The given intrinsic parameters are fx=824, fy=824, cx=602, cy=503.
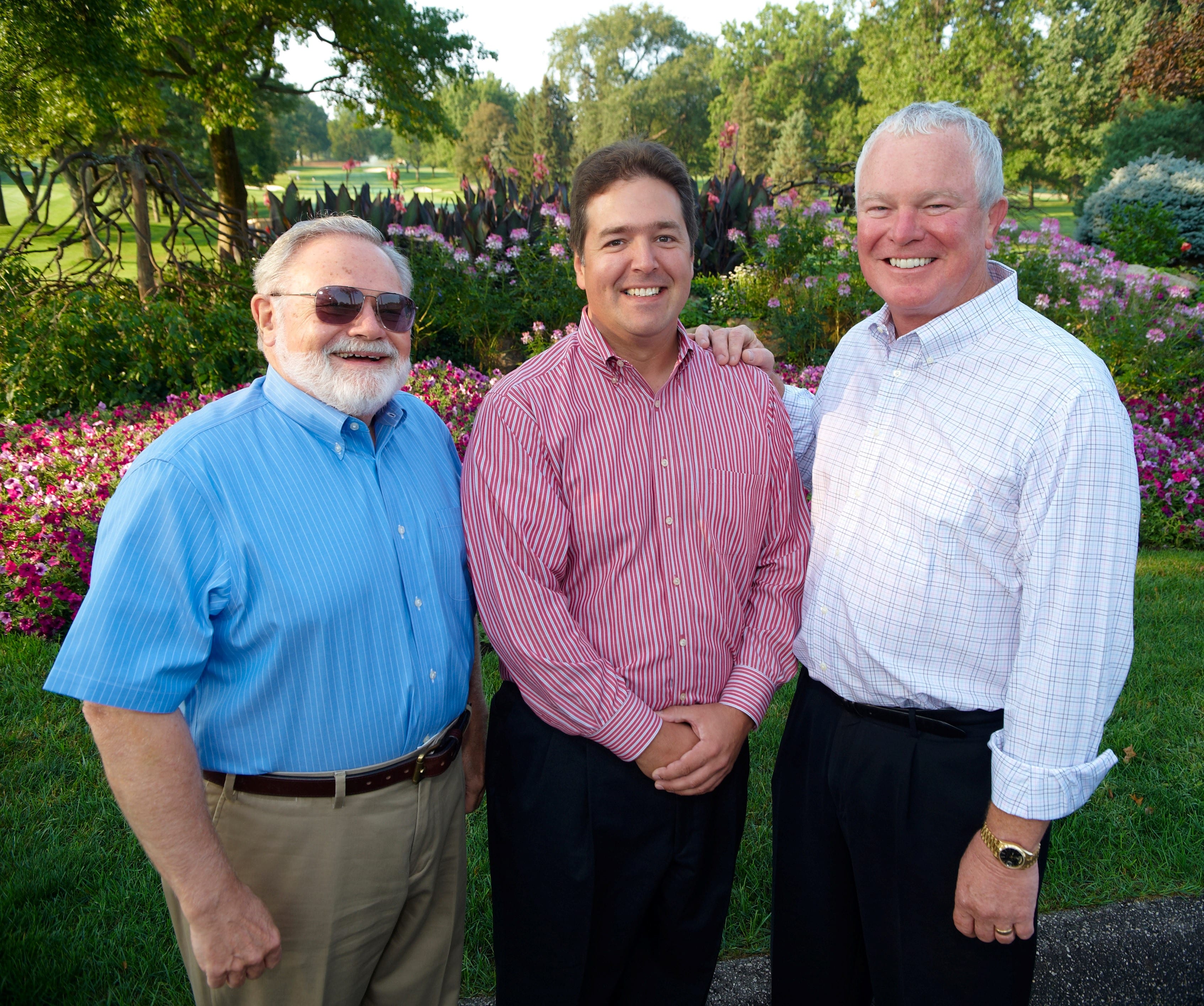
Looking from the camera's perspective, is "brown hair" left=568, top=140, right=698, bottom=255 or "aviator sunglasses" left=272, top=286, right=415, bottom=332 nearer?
"aviator sunglasses" left=272, top=286, right=415, bottom=332

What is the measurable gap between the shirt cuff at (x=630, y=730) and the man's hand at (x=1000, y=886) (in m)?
0.80

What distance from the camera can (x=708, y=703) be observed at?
224 cm

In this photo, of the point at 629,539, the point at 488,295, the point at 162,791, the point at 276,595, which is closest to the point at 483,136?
the point at 488,295

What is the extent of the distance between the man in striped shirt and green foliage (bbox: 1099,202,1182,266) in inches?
520

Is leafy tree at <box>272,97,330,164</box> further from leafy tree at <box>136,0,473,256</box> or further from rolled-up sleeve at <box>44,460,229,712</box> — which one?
rolled-up sleeve at <box>44,460,229,712</box>

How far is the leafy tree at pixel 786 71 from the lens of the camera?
2275 inches

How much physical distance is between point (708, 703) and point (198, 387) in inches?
252

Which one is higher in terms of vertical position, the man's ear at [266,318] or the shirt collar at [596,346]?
the man's ear at [266,318]

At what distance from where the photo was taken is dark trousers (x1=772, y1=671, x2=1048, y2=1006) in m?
2.03

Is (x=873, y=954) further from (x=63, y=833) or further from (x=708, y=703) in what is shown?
(x=63, y=833)

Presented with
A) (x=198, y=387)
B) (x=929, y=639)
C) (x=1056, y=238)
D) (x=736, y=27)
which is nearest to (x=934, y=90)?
(x=736, y=27)

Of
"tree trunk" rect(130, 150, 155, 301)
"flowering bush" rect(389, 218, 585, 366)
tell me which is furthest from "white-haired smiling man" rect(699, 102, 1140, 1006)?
"tree trunk" rect(130, 150, 155, 301)

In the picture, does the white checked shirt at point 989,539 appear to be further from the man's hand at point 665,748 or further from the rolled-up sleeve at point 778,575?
the man's hand at point 665,748

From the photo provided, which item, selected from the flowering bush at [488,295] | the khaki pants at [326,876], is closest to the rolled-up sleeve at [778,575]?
the khaki pants at [326,876]
